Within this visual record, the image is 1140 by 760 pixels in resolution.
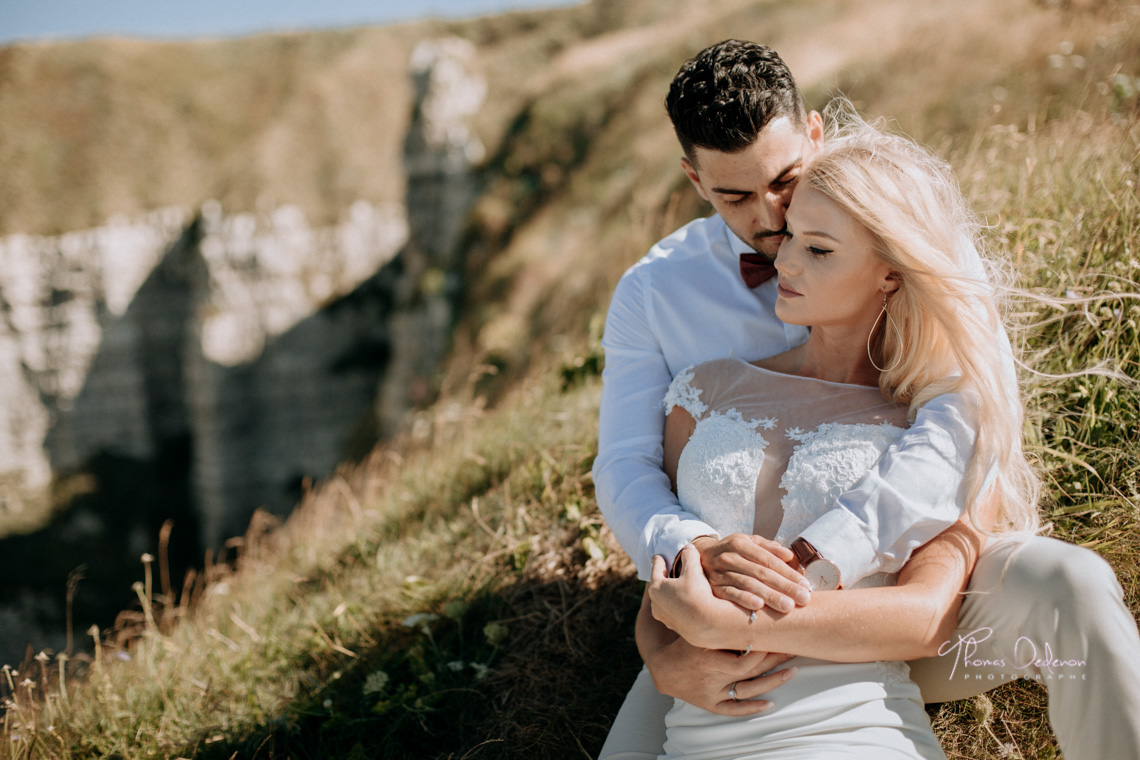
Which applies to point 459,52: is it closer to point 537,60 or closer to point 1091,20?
point 537,60

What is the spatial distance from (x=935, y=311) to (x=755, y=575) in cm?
96

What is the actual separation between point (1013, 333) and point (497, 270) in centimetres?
1454

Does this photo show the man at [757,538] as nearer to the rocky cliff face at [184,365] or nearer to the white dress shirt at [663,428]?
the white dress shirt at [663,428]

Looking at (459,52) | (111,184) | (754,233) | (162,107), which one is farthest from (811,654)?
(162,107)

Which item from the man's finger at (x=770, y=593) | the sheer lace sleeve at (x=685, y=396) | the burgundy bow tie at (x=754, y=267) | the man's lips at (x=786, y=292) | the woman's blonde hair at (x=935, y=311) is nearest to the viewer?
the man's finger at (x=770, y=593)

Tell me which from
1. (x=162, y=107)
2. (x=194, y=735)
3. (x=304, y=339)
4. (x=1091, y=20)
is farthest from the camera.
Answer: (x=162, y=107)

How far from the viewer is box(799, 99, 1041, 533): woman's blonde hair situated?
A: 2010 mm

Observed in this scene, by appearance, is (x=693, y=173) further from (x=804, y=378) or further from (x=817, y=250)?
(x=804, y=378)

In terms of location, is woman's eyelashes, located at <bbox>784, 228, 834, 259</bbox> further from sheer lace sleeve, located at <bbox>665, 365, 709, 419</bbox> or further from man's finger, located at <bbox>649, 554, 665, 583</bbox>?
man's finger, located at <bbox>649, 554, 665, 583</bbox>

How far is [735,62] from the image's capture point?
2670 mm

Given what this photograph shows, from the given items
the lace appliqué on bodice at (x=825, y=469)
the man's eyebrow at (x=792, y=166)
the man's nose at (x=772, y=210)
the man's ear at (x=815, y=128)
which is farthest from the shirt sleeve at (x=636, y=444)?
the man's ear at (x=815, y=128)

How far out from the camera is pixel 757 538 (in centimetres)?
197

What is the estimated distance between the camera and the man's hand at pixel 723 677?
1942 mm
